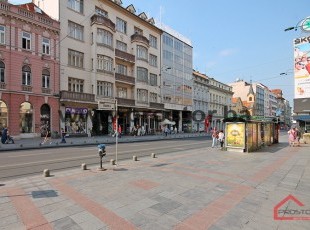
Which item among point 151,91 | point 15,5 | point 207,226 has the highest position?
point 15,5

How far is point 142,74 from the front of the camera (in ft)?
148

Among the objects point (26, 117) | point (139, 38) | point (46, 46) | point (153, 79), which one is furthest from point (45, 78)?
point (153, 79)

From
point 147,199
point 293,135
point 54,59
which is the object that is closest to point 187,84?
point 54,59

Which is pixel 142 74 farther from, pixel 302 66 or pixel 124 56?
pixel 302 66

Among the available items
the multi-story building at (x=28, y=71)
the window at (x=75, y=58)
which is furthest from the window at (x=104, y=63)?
the multi-story building at (x=28, y=71)

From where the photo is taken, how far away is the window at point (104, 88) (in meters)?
36.4

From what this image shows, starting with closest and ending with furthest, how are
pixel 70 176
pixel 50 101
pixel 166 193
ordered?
pixel 166 193 < pixel 70 176 < pixel 50 101

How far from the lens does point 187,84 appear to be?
197 feet

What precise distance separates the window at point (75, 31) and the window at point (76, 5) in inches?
76.2

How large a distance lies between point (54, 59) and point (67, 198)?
27546 millimetres

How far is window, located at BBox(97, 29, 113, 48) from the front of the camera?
118 ft

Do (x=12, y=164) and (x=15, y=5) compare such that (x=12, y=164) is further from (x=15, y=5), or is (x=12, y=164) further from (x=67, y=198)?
(x=15, y=5)

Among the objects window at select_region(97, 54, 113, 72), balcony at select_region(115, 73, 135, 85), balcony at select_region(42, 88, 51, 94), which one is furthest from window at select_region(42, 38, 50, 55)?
balcony at select_region(115, 73, 135, 85)

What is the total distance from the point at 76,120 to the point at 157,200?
95.1ft
